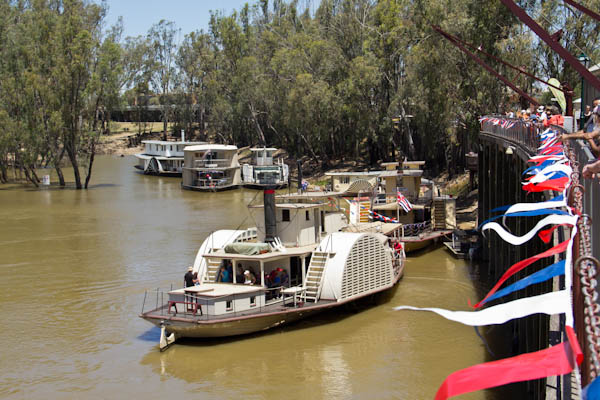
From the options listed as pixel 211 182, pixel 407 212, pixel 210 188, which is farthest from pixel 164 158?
pixel 407 212

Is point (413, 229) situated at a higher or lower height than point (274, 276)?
lower

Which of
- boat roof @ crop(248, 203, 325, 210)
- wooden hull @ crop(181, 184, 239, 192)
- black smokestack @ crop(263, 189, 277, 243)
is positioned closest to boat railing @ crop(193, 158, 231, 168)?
wooden hull @ crop(181, 184, 239, 192)

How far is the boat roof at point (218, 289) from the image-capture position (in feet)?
62.3

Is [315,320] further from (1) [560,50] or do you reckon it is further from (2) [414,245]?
(1) [560,50]

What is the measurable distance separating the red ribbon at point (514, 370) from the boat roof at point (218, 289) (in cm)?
1496

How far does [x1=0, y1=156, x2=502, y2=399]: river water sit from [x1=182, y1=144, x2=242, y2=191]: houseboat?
29332 millimetres

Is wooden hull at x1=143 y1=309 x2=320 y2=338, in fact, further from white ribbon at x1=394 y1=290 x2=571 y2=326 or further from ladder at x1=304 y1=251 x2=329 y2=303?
white ribbon at x1=394 y1=290 x2=571 y2=326

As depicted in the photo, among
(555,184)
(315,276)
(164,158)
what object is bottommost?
(315,276)

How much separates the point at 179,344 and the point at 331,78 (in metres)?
45.5

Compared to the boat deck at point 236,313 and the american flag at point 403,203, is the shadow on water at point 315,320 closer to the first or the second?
the boat deck at point 236,313

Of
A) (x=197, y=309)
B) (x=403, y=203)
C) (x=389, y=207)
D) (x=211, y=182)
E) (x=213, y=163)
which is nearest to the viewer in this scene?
(x=197, y=309)

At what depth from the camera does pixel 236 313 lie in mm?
19109

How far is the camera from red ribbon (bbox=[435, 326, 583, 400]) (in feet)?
13.1

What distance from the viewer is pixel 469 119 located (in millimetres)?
39625
